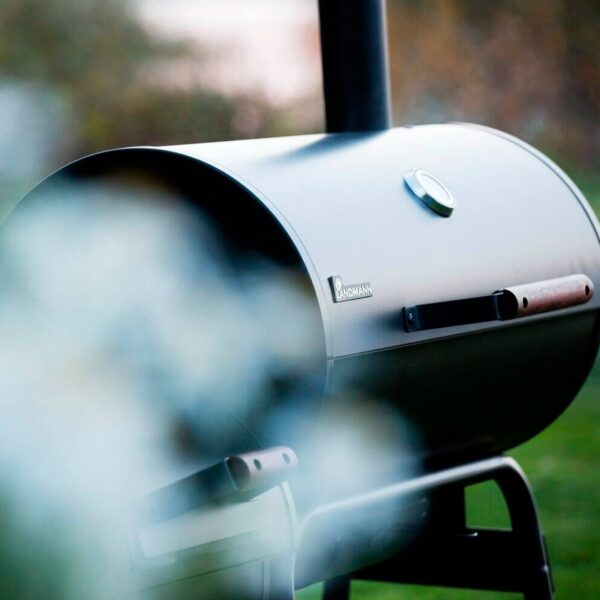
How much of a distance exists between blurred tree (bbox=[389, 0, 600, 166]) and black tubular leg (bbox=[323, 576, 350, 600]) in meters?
4.14

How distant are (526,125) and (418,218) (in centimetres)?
504

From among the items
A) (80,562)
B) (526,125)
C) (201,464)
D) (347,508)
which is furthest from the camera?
(526,125)

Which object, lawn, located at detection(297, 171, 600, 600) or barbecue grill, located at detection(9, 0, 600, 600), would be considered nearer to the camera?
barbecue grill, located at detection(9, 0, 600, 600)

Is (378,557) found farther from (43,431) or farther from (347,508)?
(43,431)

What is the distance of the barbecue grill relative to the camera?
1546mm

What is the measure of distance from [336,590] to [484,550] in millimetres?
438

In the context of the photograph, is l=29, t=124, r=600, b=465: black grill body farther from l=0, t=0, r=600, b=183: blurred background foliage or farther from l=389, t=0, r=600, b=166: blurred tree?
l=389, t=0, r=600, b=166: blurred tree

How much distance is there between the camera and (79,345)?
168 cm

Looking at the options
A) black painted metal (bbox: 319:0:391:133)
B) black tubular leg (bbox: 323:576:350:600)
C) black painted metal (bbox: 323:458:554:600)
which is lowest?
black tubular leg (bbox: 323:576:350:600)

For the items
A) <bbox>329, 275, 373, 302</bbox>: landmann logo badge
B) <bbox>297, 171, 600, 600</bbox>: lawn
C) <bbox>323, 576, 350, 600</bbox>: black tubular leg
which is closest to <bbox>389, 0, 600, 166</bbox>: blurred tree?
<bbox>297, 171, 600, 600</bbox>: lawn

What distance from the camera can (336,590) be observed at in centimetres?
247

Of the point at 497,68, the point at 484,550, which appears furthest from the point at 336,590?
the point at 497,68

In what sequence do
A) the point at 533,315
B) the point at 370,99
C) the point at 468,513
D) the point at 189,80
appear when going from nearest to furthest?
the point at 533,315 < the point at 370,99 < the point at 468,513 < the point at 189,80

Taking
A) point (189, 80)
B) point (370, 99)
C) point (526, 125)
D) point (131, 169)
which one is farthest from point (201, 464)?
point (526, 125)
